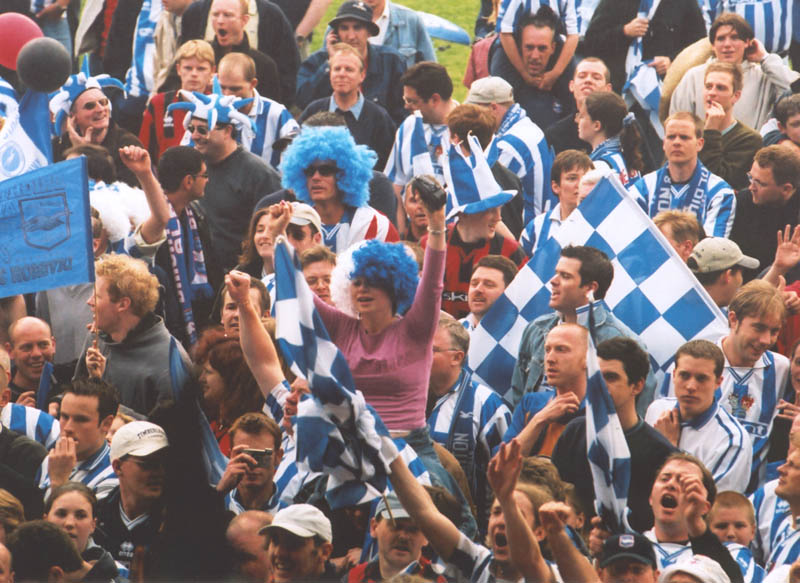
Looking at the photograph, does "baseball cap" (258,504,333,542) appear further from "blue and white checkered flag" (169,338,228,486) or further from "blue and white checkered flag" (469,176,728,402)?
"blue and white checkered flag" (469,176,728,402)

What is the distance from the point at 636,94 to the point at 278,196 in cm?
370

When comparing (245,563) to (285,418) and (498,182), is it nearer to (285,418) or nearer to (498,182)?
(285,418)

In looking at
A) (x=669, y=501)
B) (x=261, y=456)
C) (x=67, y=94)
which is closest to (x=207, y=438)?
(x=261, y=456)

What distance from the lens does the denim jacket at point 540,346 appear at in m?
7.55

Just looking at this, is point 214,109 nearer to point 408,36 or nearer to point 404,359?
point 408,36

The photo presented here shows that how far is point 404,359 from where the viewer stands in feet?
21.5

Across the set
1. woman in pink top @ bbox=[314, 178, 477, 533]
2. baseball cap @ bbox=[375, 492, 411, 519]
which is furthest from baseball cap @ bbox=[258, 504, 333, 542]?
woman in pink top @ bbox=[314, 178, 477, 533]

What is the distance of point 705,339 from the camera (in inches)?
310

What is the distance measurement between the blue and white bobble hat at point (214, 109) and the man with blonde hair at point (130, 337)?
2.11 metres

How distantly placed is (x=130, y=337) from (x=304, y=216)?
1.20 metres

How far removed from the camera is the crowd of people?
595cm

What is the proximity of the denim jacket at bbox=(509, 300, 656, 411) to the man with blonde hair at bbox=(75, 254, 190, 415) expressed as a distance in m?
1.67

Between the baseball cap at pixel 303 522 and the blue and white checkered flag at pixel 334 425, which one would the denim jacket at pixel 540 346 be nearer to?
the blue and white checkered flag at pixel 334 425

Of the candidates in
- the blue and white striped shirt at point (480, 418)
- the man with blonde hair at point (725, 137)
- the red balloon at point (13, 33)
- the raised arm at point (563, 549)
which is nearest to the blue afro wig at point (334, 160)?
the blue and white striped shirt at point (480, 418)
